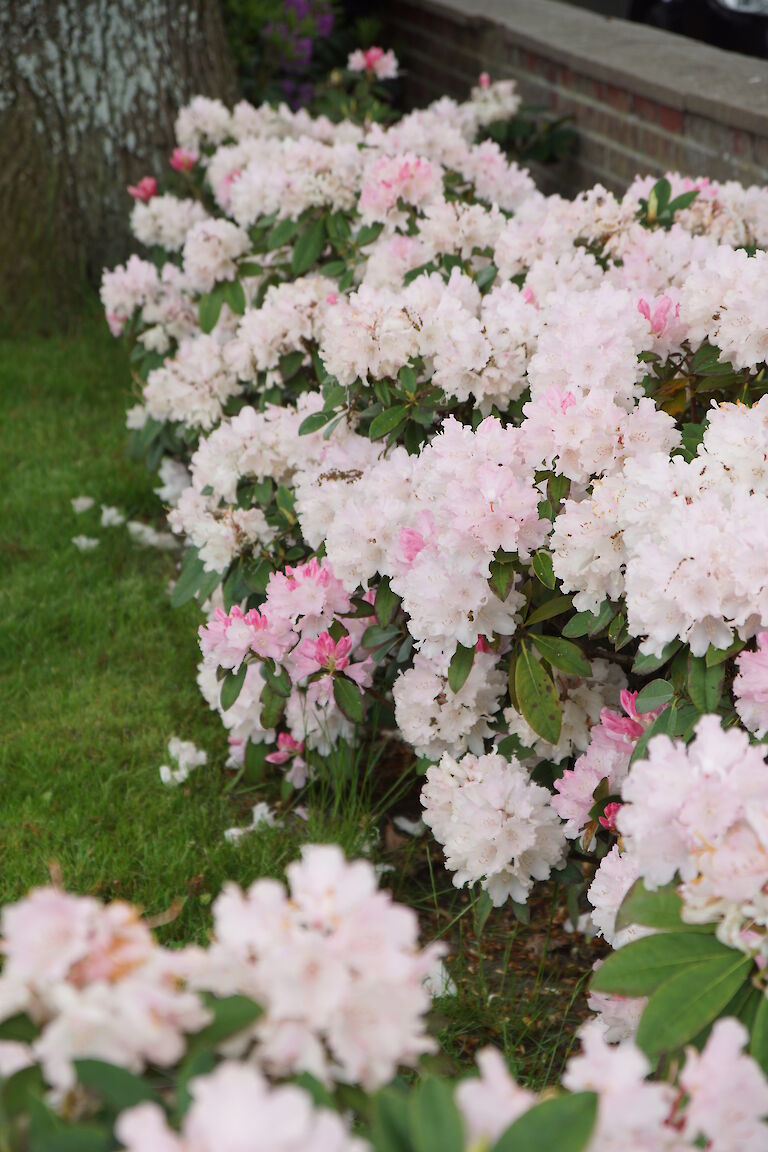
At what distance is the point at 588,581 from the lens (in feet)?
5.82

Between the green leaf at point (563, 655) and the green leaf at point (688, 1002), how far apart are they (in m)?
0.78

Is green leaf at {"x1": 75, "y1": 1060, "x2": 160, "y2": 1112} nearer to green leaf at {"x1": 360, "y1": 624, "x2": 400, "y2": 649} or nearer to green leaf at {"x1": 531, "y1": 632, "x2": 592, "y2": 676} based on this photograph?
green leaf at {"x1": 531, "y1": 632, "x2": 592, "y2": 676}

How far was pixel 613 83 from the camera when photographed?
4387 millimetres

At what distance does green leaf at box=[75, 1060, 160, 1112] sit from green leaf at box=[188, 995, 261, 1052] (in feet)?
0.15

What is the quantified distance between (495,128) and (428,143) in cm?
139

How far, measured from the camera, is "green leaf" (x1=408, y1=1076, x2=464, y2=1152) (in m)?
0.75

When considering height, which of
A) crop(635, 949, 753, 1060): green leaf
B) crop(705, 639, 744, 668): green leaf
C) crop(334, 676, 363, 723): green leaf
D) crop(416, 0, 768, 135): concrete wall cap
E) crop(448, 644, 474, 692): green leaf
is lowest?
crop(334, 676, 363, 723): green leaf

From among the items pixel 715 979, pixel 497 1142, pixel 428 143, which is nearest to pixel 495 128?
pixel 428 143

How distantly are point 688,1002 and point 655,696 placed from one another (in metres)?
0.59

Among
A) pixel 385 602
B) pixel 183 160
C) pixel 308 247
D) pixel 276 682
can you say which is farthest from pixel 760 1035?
pixel 183 160

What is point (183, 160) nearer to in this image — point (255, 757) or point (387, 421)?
point (387, 421)

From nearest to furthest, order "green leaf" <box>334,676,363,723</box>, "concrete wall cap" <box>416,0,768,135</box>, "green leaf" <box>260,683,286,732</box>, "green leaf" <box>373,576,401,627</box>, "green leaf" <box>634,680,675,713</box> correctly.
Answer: "green leaf" <box>634,680,675,713</box>
"green leaf" <box>373,576,401,627</box>
"green leaf" <box>334,676,363,723</box>
"green leaf" <box>260,683,286,732</box>
"concrete wall cap" <box>416,0,768,135</box>

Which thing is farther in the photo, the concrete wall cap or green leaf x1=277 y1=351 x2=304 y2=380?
the concrete wall cap

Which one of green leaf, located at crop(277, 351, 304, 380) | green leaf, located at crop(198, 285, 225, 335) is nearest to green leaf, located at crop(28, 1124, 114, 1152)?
green leaf, located at crop(277, 351, 304, 380)
